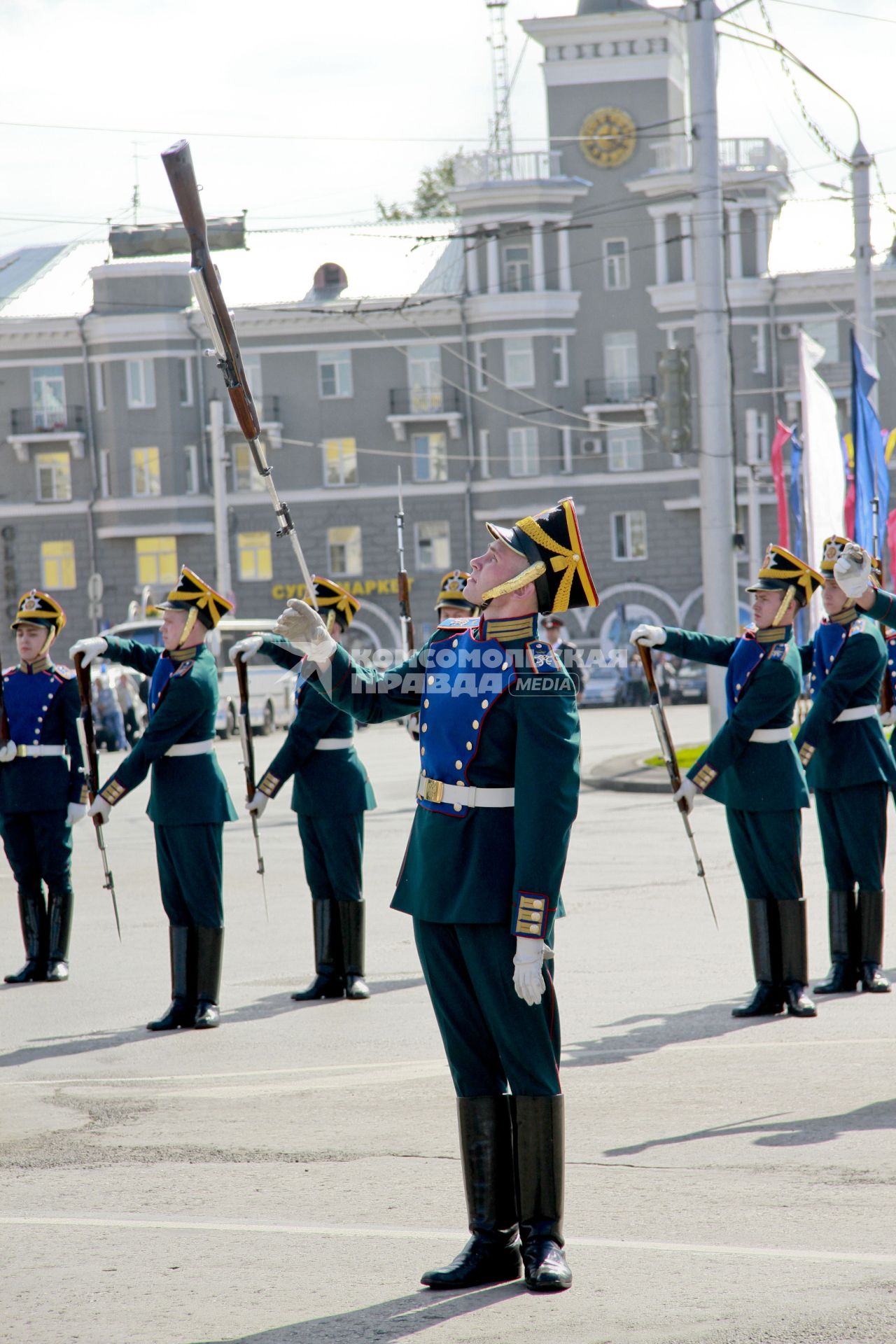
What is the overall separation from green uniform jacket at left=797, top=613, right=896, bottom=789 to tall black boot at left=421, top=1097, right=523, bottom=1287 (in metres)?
4.46

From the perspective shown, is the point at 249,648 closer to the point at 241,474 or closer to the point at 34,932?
the point at 34,932

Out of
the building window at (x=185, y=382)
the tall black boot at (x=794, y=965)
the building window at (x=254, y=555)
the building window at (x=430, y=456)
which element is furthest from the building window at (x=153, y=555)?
the tall black boot at (x=794, y=965)

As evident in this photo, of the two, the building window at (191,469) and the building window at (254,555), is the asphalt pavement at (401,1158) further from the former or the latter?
the building window at (191,469)

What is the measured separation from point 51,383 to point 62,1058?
4865 centimetres

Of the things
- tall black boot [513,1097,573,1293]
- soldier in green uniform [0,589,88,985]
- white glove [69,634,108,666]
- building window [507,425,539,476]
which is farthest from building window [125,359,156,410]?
tall black boot [513,1097,573,1293]

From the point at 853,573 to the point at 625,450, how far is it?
46.0 metres

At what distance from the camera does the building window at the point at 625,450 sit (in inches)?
2094

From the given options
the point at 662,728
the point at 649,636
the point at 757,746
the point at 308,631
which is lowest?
the point at 757,746

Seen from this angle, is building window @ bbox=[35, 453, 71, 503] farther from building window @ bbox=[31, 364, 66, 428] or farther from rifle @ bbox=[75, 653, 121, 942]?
rifle @ bbox=[75, 653, 121, 942]

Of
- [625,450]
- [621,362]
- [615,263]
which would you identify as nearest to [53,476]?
[625,450]

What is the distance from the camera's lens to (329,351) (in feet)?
175

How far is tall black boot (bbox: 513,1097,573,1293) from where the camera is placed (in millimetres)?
4684

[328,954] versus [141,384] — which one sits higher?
[141,384]

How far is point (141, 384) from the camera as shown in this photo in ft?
174
